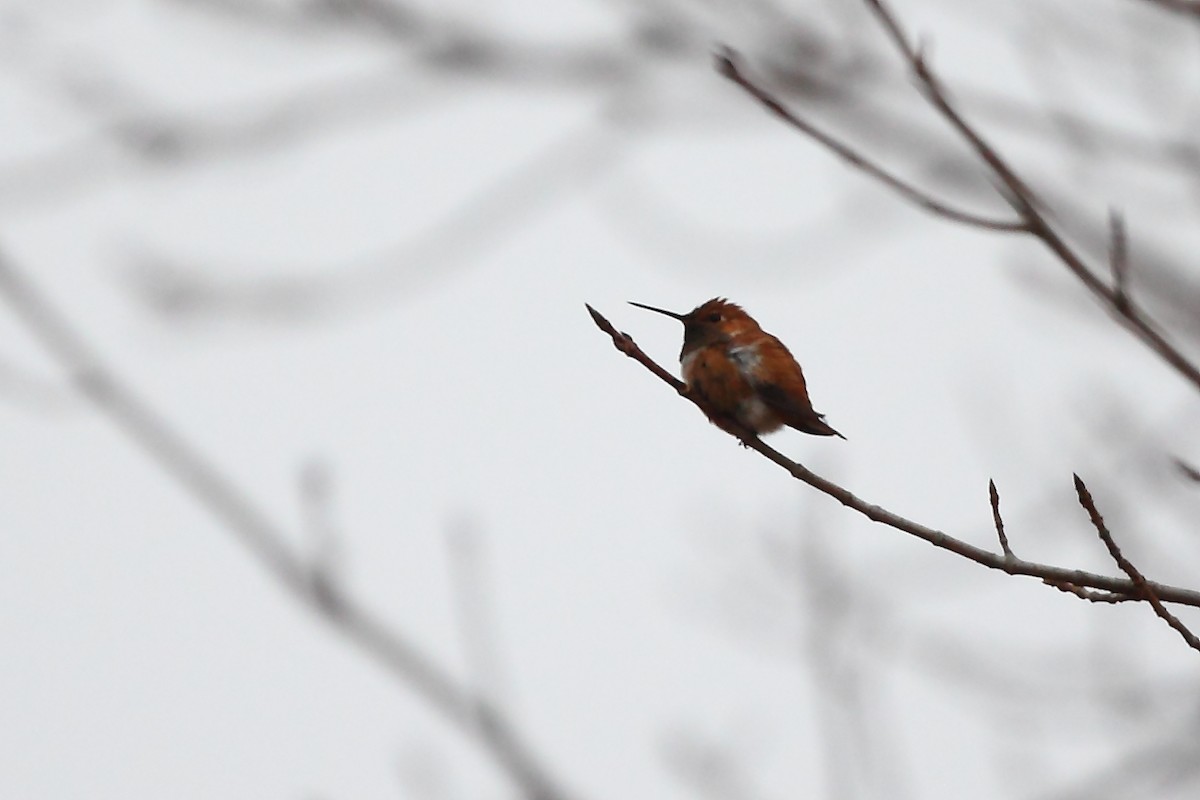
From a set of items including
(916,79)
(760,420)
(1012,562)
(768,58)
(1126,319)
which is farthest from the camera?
(760,420)

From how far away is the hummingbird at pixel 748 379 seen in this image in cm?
400

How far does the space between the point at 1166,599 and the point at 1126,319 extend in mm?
816

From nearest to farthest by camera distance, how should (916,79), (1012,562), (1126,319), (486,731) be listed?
1. (1126,319)
2. (916,79)
3. (486,731)
4. (1012,562)

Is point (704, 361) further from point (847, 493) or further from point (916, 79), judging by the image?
point (916, 79)

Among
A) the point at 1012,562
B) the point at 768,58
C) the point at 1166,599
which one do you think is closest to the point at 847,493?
the point at 1012,562

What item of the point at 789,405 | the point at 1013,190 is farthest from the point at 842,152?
the point at 789,405

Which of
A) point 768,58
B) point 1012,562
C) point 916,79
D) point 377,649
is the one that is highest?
point 916,79

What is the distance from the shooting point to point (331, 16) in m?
3.54

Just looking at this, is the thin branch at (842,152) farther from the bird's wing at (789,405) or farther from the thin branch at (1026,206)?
the bird's wing at (789,405)

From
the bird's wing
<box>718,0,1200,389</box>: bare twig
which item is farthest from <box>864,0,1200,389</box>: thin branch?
the bird's wing

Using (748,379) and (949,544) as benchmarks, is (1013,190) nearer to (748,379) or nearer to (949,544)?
(949,544)

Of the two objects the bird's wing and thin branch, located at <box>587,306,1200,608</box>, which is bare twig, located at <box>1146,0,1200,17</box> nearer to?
thin branch, located at <box>587,306,1200,608</box>

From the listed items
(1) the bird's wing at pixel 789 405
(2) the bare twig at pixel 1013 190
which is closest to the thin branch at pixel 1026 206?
(2) the bare twig at pixel 1013 190

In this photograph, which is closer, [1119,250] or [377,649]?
[1119,250]
